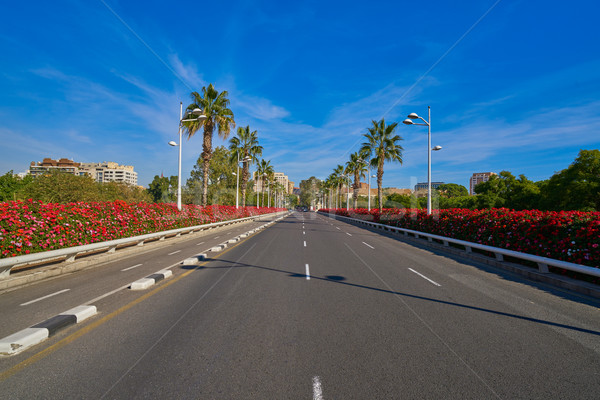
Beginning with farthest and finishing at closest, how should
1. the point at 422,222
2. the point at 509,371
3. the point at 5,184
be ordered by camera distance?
the point at 5,184, the point at 422,222, the point at 509,371

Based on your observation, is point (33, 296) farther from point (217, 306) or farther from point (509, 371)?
point (509, 371)

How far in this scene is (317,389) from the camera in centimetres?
291

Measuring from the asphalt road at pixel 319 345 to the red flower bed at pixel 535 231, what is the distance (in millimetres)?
2208

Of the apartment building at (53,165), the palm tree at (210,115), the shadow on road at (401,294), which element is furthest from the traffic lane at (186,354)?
the apartment building at (53,165)

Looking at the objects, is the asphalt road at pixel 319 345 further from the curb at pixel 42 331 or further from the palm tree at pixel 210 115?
the palm tree at pixel 210 115

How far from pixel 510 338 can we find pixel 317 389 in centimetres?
319

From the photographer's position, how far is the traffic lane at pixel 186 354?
2.93 m

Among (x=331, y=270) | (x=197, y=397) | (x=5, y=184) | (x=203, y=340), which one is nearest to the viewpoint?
(x=197, y=397)

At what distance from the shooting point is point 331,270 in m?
8.89

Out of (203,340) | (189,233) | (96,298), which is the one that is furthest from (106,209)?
(203,340)

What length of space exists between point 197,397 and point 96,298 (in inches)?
174

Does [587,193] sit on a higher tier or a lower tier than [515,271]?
higher

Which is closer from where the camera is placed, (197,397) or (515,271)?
(197,397)

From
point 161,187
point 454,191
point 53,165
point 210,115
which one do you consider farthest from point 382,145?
point 53,165
